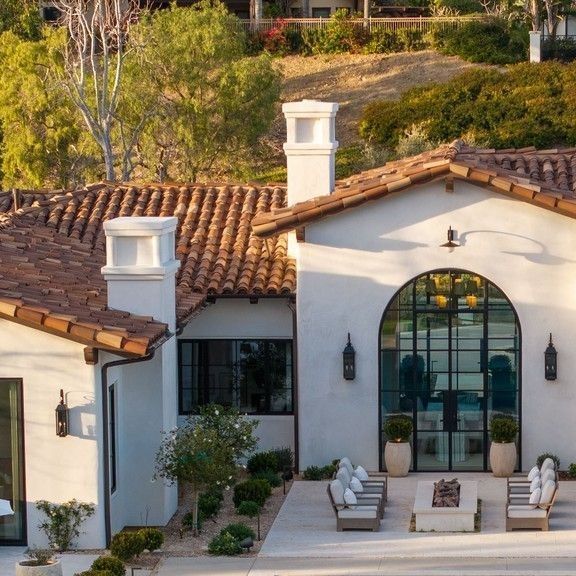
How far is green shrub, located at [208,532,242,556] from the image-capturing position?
62.4 ft

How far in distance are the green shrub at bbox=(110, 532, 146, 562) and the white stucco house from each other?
1920 mm

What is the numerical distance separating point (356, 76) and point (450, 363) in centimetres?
4840

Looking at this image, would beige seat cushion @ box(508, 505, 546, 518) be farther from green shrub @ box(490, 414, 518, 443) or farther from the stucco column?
the stucco column

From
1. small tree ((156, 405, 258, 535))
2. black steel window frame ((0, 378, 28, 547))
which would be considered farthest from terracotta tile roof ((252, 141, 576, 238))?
black steel window frame ((0, 378, 28, 547))

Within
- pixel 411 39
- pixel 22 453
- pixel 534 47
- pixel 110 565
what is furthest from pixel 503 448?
pixel 411 39

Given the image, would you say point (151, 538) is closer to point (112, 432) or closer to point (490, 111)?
point (112, 432)

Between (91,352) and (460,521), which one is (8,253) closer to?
(91,352)

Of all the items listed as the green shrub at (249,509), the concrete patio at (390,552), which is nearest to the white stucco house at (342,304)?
the green shrub at (249,509)

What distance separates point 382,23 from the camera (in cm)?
7350

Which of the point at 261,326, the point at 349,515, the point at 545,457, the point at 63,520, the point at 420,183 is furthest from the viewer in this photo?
the point at 261,326

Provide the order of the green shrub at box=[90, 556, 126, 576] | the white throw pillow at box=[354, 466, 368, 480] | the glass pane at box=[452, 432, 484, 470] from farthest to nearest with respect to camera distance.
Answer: the glass pane at box=[452, 432, 484, 470] → the white throw pillow at box=[354, 466, 368, 480] → the green shrub at box=[90, 556, 126, 576]

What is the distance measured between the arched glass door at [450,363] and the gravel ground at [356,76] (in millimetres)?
42431

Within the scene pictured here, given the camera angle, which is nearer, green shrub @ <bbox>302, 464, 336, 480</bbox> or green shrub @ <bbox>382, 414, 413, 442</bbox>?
green shrub @ <bbox>382, 414, 413, 442</bbox>

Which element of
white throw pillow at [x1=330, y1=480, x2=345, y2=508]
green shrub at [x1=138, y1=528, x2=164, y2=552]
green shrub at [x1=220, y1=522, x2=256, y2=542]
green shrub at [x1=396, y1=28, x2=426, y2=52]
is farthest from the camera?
green shrub at [x1=396, y1=28, x2=426, y2=52]
